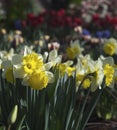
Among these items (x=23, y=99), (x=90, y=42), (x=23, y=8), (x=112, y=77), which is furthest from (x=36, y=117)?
(x=23, y=8)

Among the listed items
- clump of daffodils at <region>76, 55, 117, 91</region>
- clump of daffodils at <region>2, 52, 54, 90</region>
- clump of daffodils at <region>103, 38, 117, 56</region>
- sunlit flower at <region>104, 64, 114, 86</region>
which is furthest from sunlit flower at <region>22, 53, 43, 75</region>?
clump of daffodils at <region>103, 38, 117, 56</region>

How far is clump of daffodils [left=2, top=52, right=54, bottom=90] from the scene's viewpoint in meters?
2.65

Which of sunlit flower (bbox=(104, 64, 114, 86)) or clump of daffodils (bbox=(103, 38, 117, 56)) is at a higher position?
sunlit flower (bbox=(104, 64, 114, 86))

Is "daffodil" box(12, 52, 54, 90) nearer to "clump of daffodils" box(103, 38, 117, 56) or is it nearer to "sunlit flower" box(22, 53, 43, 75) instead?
"sunlit flower" box(22, 53, 43, 75)

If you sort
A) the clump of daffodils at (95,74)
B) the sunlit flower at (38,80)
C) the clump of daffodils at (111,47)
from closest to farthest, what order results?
the sunlit flower at (38,80) < the clump of daffodils at (95,74) < the clump of daffodils at (111,47)

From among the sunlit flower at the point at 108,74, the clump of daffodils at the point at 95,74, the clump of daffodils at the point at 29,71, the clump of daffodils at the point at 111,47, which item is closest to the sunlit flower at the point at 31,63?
the clump of daffodils at the point at 29,71

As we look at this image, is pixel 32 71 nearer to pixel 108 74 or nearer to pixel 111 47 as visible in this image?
pixel 108 74

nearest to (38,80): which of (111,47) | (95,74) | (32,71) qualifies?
(32,71)

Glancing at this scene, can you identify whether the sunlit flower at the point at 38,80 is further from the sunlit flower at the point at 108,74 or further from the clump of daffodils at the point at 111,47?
the clump of daffodils at the point at 111,47

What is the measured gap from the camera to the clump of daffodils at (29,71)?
8.70ft

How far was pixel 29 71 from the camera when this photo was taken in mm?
2686

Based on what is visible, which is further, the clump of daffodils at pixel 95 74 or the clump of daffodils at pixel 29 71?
the clump of daffodils at pixel 95 74

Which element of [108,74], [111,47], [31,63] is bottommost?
[111,47]

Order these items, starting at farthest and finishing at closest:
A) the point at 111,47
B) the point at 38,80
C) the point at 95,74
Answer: the point at 111,47, the point at 95,74, the point at 38,80
